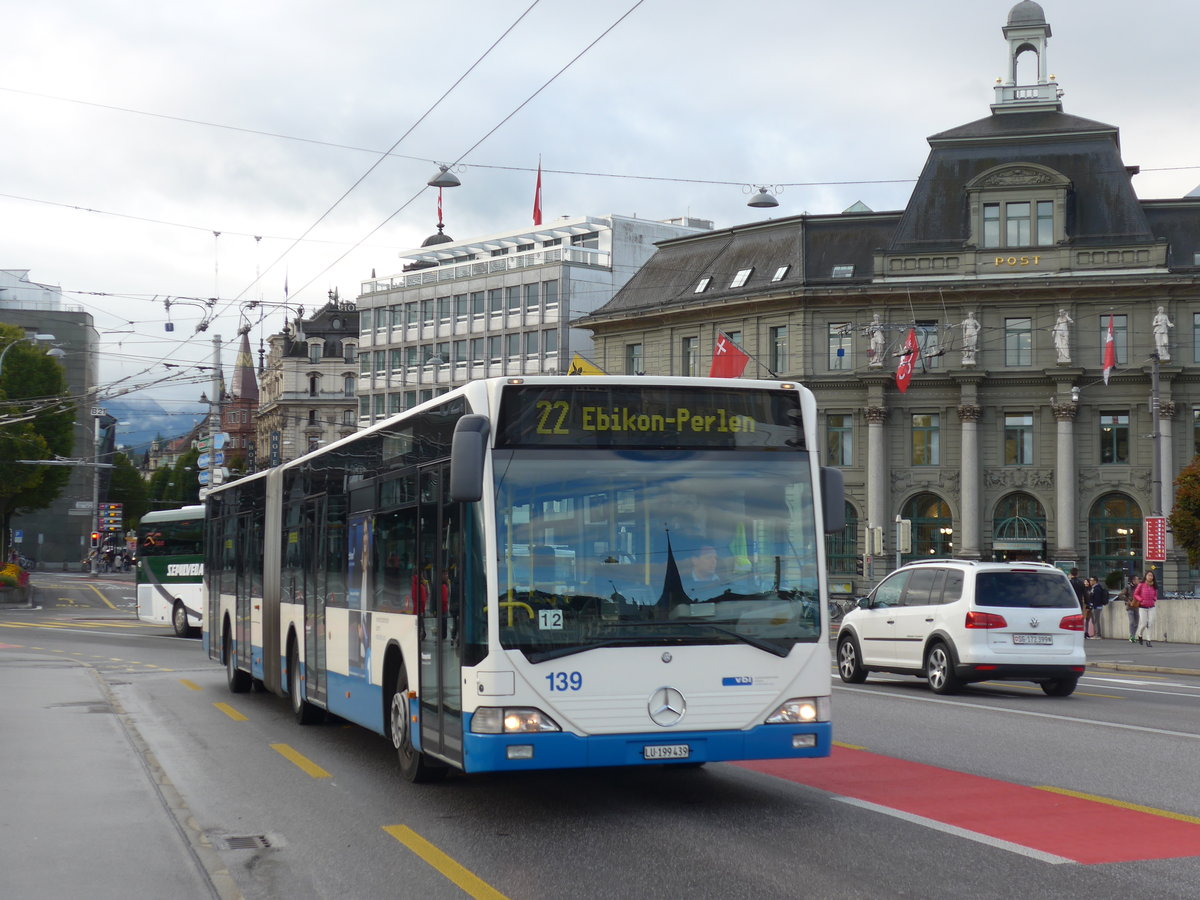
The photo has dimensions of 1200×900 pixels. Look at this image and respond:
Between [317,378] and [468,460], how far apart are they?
115111mm

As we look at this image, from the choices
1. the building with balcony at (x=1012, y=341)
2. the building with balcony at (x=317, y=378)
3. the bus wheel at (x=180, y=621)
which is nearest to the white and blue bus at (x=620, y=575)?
the bus wheel at (x=180, y=621)

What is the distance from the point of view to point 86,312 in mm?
112562

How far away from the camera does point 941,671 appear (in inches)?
817

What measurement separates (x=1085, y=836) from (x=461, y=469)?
419cm

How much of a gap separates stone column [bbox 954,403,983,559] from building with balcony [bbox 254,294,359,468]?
64942 millimetres

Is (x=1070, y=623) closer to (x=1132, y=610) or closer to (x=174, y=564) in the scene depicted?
(x=1132, y=610)

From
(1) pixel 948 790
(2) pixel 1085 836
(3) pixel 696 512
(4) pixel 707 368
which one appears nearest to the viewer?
(2) pixel 1085 836

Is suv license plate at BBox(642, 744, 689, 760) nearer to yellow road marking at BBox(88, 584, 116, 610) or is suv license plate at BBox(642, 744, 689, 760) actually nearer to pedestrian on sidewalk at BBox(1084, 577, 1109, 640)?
pedestrian on sidewalk at BBox(1084, 577, 1109, 640)

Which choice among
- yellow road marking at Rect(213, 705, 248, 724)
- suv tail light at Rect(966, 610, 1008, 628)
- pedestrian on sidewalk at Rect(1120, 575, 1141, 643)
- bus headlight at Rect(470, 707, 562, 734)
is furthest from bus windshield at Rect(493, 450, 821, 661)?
pedestrian on sidewalk at Rect(1120, 575, 1141, 643)

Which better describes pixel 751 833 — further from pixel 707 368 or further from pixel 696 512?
pixel 707 368

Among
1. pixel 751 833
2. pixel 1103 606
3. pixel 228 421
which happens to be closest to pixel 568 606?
pixel 751 833

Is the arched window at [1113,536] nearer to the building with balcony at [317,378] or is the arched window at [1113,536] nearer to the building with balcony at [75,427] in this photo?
the building with balcony at [75,427]

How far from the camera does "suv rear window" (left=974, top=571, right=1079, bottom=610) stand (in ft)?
66.8

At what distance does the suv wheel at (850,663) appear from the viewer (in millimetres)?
22984
